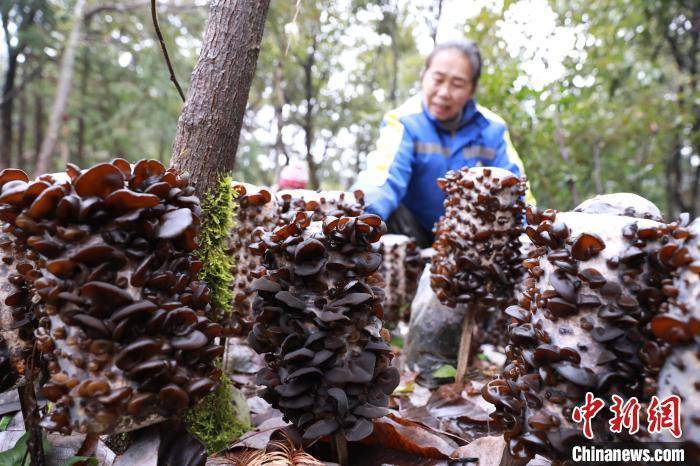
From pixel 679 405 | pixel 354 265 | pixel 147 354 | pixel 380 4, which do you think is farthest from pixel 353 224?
pixel 380 4

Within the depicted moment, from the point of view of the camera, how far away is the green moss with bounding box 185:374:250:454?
83.0 inches

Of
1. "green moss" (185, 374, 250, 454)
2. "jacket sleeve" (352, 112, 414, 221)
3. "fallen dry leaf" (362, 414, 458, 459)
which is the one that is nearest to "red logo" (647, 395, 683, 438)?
"fallen dry leaf" (362, 414, 458, 459)

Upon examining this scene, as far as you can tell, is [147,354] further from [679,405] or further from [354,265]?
[679,405]

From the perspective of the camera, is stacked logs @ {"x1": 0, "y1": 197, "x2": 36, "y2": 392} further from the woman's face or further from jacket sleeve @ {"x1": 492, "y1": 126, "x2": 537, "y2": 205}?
jacket sleeve @ {"x1": 492, "y1": 126, "x2": 537, "y2": 205}

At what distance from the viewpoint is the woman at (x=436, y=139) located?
14.6 feet

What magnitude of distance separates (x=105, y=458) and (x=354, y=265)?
1204 mm

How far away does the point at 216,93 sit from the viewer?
207 cm

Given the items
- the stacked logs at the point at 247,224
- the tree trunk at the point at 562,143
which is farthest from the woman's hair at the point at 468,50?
the stacked logs at the point at 247,224

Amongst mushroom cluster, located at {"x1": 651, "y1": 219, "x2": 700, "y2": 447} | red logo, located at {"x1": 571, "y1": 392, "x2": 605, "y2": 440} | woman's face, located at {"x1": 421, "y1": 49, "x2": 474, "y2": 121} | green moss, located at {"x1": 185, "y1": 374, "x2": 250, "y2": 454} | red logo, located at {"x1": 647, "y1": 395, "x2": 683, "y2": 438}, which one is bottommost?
green moss, located at {"x1": 185, "y1": 374, "x2": 250, "y2": 454}

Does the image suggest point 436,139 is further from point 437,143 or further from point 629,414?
point 629,414

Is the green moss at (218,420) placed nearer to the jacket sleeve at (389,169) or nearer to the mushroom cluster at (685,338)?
the mushroom cluster at (685,338)

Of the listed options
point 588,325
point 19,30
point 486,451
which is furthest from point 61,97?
point 588,325

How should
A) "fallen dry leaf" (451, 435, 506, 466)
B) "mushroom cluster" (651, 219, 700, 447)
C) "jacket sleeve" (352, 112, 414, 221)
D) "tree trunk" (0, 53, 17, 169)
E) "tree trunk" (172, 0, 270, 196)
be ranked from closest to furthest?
"mushroom cluster" (651, 219, 700, 447) < "fallen dry leaf" (451, 435, 506, 466) < "tree trunk" (172, 0, 270, 196) < "jacket sleeve" (352, 112, 414, 221) < "tree trunk" (0, 53, 17, 169)

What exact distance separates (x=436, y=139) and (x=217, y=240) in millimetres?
3238
